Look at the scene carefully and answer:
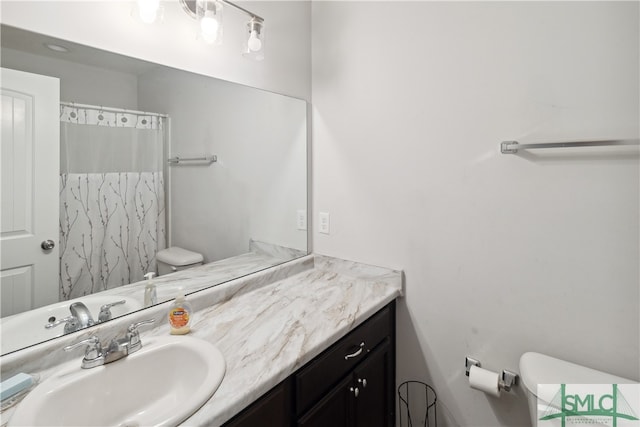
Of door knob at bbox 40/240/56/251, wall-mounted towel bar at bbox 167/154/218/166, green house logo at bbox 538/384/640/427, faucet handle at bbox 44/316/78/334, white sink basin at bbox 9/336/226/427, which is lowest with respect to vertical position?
green house logo at bbox 538/384/640/427

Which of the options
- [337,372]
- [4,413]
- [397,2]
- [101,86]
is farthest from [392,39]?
[4,413]

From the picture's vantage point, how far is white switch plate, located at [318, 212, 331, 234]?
1.78 meters

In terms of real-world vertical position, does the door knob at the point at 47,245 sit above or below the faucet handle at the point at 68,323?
above

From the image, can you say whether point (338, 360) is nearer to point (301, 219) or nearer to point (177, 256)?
point (177, 256)

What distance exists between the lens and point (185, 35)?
1251 mm

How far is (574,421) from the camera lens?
0.93 meters

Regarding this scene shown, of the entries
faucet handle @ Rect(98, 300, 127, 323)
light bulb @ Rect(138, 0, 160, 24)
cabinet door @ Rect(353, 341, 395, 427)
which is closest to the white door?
faucet handle @ Rect(98, 300, 127, 323)

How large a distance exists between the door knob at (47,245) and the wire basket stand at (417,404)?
1.52 metres

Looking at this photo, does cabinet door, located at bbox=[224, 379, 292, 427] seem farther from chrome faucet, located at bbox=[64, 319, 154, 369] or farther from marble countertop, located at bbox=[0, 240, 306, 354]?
marble countertop, located at bbox=[0, 240, 306, 354]

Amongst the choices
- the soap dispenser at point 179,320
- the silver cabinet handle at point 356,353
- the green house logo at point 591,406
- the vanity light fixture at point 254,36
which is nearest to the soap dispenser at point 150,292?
the soap dispenser at point 179,320

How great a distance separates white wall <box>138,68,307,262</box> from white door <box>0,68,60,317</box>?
11.5 inches

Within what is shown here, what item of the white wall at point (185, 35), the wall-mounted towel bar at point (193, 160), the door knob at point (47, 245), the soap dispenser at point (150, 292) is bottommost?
the soap dispenser at point (150, 292)

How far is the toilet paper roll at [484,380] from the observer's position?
1.23 meters

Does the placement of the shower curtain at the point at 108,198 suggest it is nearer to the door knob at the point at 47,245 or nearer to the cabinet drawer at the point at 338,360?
the door knob at the point at 47,245
